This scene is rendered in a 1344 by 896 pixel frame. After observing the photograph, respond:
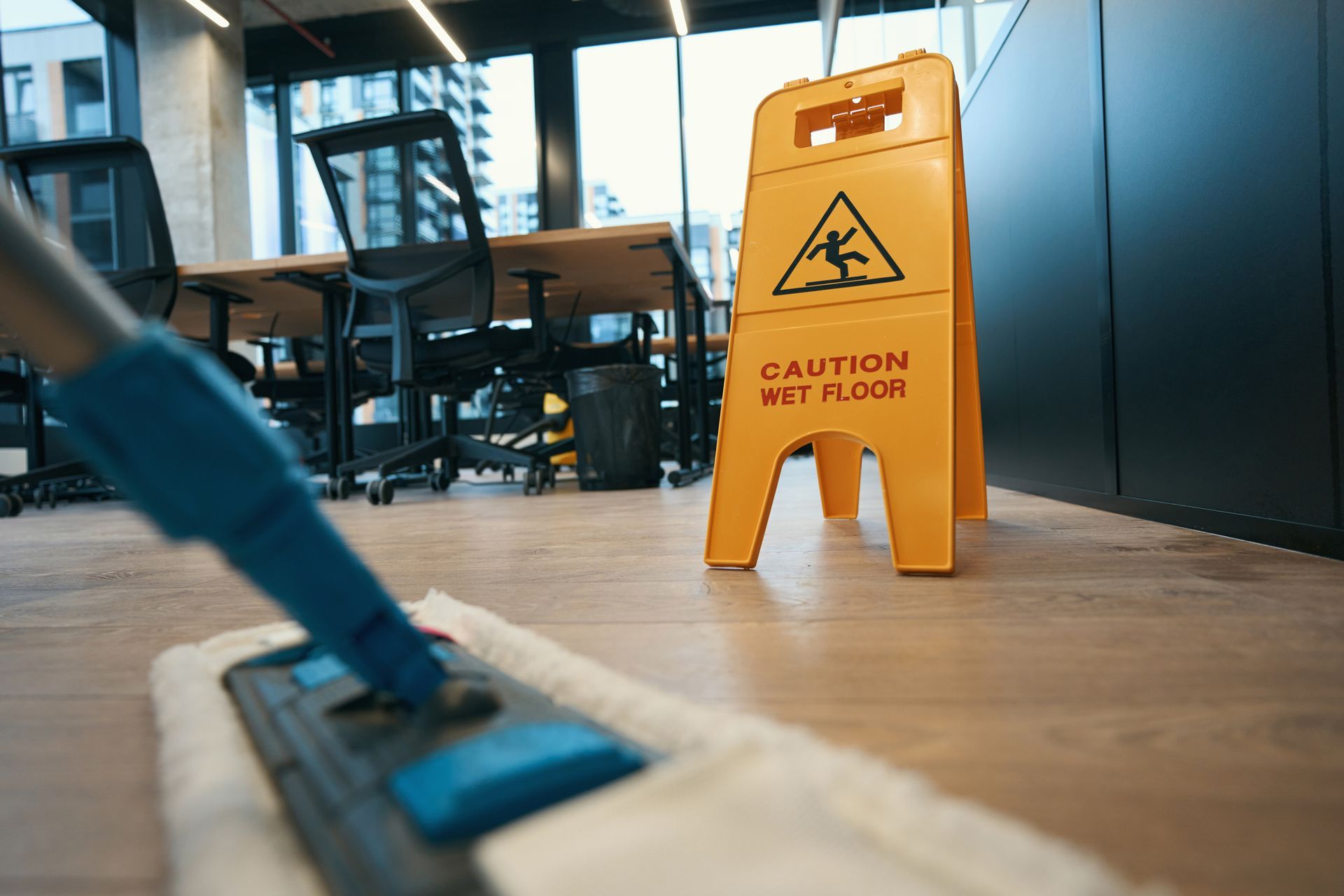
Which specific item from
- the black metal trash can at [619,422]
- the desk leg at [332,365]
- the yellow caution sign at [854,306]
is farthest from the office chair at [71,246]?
the yellow caution sign at [854,306]

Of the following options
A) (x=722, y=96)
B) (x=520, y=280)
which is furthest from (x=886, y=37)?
(x=722, y=96)

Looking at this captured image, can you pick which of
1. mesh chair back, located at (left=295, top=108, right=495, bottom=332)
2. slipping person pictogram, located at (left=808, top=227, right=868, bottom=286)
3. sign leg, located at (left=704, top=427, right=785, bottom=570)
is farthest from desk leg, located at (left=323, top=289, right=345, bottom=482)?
slipping person pictogram, located at (left=808, top=227, right=868, bottom=286)

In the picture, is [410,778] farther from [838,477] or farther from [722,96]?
[722,96]

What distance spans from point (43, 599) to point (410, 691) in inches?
38.3

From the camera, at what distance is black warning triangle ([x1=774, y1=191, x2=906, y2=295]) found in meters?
1.18

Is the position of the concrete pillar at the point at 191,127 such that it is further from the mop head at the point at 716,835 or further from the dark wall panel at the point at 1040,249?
the mop head at the point at 716,835

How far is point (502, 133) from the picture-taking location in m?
6.62

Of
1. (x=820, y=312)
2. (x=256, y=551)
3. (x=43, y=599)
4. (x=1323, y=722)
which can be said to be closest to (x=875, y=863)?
(x=256, y=551)

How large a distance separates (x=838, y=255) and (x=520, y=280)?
230cm

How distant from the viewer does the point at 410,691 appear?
0.42 metres

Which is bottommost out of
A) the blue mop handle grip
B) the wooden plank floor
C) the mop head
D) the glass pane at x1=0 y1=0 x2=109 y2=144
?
the wooden plank floor

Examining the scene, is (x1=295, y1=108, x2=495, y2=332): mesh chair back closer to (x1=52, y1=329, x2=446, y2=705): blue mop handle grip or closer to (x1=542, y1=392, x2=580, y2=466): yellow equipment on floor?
(x1=542, y1=392, x2=580, y2=466): yellow equipment on floor

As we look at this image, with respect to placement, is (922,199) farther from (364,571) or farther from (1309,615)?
(364,571)

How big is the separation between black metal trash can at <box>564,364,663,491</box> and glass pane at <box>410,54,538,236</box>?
3914mm
